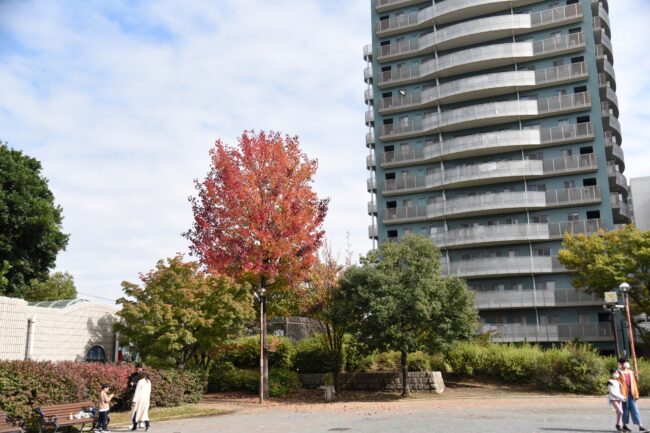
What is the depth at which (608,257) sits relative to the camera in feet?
121

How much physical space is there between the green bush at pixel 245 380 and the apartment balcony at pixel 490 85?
31890 mm

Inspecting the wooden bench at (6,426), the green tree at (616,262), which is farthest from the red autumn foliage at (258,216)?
the green tree at (616,262)

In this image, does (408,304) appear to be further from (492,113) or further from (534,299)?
(492,113)

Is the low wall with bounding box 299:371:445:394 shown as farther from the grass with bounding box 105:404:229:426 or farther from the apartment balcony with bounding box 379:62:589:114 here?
the apartment balcony with bounding box 379:62:589:114

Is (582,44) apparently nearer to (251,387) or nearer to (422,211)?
(422,211)

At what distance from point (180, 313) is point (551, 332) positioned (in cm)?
3126

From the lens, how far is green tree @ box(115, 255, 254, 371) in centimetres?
2375

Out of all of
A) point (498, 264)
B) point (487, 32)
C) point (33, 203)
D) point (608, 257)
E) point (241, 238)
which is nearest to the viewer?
point (241, 238)

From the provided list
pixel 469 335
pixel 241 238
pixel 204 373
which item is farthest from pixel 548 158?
pixel 204 373

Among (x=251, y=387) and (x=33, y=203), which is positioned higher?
(x=33, y=203)

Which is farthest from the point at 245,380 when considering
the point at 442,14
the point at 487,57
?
the point at 442,14

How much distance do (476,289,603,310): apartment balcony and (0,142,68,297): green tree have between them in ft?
103

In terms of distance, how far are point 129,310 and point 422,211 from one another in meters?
33.1

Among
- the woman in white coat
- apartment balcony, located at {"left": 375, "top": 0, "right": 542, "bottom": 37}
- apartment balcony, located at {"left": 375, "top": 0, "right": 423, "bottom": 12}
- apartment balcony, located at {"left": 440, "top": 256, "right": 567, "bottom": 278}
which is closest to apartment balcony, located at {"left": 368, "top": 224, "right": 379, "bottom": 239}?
apartment balcony, located at {"left": 440, "top": 256, "right": 567, "bottom": 278}
